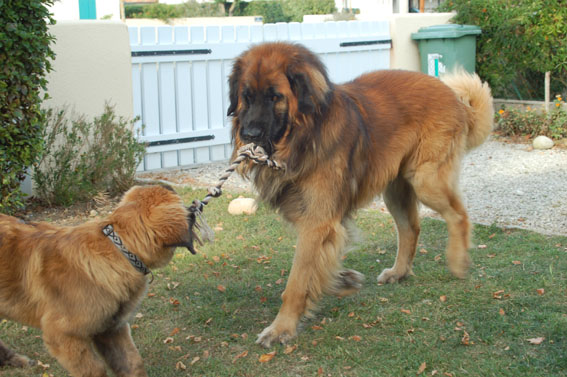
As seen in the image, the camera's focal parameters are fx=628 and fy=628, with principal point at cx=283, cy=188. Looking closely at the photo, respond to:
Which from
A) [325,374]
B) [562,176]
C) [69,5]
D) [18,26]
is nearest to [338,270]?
[325,374]

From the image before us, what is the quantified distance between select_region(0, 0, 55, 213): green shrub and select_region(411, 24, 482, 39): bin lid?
23.8 feet

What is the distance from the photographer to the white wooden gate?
9.23m

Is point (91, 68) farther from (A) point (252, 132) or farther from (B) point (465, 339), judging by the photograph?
(B) point (465, 339)

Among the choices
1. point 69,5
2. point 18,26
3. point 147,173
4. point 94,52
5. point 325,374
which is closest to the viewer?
point 325,374

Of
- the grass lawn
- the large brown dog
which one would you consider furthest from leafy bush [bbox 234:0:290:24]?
the large brown dog

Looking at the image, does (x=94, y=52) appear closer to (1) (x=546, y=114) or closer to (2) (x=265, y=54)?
(2) (x=265, y=54)

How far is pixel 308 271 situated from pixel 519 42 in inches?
340

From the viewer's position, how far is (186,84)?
9.69 metres

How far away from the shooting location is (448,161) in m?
5.23

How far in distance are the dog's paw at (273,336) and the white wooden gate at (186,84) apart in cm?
542

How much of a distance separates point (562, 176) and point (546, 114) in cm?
239

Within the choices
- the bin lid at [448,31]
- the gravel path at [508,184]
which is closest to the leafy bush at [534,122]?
the gravel path at [508,184]

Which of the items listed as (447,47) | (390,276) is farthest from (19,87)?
(447,47)

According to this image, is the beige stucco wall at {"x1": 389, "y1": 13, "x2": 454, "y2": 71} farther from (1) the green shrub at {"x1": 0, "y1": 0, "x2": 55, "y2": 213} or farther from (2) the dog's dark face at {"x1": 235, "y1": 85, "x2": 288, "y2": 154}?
(2) the dog's dark face at {"x1": 235, "y1": 85, "x2": 288, "y2": 154}
